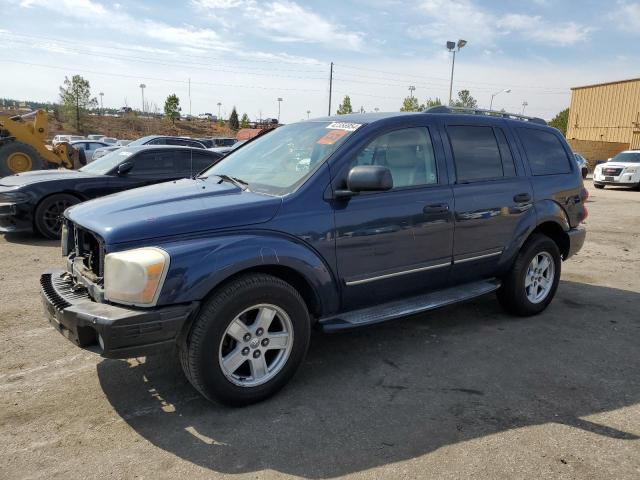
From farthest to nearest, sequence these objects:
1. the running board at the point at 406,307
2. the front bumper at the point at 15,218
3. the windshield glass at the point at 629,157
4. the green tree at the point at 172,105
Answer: the green tree at the point at 172,105 → the windshield glass at the point at 629,157 → the front bumper at the point at 15,218 → the running board at the point at 406,307

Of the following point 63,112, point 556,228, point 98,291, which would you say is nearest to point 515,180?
point 556,228

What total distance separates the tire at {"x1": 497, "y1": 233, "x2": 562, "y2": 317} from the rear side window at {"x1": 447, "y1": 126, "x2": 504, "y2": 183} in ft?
2.67

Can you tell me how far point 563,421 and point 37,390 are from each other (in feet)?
11.1

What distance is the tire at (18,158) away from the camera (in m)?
12.6

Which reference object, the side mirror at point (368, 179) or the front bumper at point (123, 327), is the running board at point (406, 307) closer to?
the side mirror at point (368, 179)

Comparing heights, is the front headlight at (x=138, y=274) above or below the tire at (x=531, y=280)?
above

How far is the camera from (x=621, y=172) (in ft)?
67.1

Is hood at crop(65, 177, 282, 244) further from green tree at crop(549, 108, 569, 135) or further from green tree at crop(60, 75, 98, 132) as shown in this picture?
green tree at crop(549, 108, 569, 135)

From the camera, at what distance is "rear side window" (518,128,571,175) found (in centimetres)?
483

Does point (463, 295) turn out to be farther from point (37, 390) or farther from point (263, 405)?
point (37, 390)

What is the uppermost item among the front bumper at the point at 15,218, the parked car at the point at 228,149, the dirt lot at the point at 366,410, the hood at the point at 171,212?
the parked car at the point at 228,149

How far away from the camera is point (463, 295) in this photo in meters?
4.19

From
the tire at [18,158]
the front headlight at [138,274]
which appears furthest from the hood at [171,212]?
the tire at [18,158]

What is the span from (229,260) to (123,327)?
67 cm
